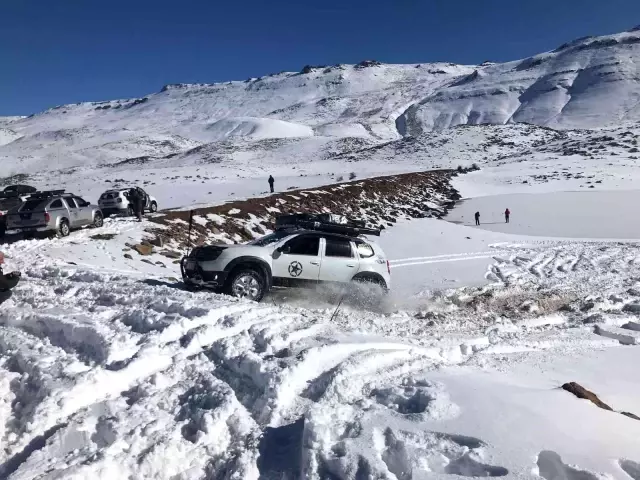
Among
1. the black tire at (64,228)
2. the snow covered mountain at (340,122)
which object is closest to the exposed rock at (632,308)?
the black tire at (64,228)

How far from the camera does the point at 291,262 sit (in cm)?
1010

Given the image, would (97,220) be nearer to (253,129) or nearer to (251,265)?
(251,265)

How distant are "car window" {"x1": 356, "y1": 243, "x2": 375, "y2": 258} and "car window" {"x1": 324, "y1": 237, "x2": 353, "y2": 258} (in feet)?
0.85

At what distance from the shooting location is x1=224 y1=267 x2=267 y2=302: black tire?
944cm

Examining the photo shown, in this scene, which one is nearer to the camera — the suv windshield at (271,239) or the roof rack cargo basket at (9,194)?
the suv windshield at (271,239)

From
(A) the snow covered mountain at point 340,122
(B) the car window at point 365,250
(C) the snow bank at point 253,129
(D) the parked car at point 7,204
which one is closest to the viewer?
(B) the car window at point 365,250

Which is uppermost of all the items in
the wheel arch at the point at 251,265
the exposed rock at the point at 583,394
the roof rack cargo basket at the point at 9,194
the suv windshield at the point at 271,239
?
the roof rack cargo basket at the point at 9,194

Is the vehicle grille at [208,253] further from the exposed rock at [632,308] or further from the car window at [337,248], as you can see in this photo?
the exposed rock at [632,308]

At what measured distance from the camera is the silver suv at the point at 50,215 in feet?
49.4

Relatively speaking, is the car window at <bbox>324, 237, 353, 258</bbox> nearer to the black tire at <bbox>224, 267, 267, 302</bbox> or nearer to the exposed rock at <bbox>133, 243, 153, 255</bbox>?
the black tire at <bbox>224, 267, 267, 302</bbox>

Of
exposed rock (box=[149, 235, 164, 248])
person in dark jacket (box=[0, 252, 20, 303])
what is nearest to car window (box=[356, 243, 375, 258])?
person in dark jacket (box=[0, 252, 20, 303])

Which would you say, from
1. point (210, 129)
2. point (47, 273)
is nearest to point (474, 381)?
point (47, 273)

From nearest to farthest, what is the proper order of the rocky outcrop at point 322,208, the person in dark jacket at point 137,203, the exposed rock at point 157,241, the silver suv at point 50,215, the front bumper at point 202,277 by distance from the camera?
the front bumper at point 202,277 < the silver suv at point 50,215 < the exposed rock at point 157,241 < the rocky outcrop at point 322,208 < the person in dark jacket at point 137,203

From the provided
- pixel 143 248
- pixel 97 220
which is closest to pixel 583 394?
pixel 143 248
